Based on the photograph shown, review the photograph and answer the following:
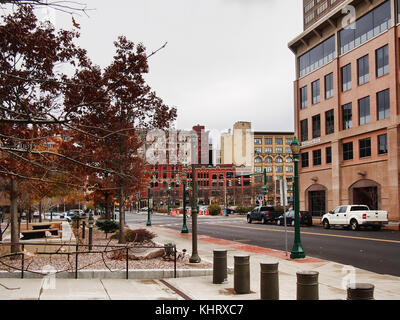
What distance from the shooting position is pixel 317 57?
164 feet

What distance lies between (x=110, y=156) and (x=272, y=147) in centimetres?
11454

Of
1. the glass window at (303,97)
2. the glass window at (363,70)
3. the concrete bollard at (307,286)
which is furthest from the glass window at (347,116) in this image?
the concrete bollard at (307,286)

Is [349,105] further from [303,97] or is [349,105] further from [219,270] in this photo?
[219,270]

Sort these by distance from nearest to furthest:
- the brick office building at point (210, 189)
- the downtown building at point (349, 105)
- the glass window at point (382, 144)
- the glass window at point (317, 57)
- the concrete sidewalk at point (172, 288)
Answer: the concrete sidewalk at point (172, 288) < the downtown building at point (349, 105) < the glass window at point (382, 144) < the glass window at point (317, 57) < the brick office building at point (210, 189)

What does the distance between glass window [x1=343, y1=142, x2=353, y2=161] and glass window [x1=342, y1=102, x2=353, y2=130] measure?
176cm

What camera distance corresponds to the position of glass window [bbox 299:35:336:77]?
47.2m

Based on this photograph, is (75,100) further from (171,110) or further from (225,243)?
(225,243)

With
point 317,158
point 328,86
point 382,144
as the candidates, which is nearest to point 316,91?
point 328,86

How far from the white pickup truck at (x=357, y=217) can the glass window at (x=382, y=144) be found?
8.68 meters

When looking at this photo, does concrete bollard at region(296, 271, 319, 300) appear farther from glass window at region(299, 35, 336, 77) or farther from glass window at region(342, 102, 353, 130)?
glass window at region(299, 35, 336, 77)

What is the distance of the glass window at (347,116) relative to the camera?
43.5m

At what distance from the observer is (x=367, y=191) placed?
4172cm

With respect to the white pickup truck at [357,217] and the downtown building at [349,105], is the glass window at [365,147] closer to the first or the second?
the downtown building at [349,105]
